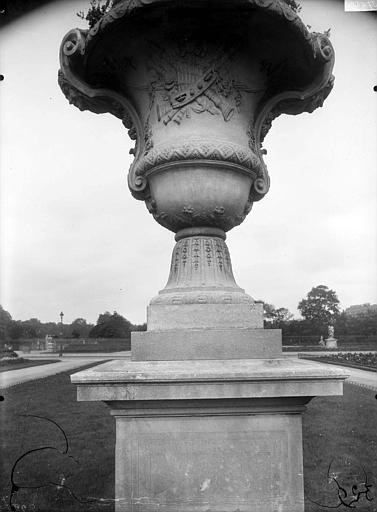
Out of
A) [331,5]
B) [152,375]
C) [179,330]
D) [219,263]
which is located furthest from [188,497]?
[331,5]

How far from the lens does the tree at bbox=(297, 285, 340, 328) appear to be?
21.8 meters

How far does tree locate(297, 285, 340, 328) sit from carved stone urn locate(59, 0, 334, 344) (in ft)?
58.5

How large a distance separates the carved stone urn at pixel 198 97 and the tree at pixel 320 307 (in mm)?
17821

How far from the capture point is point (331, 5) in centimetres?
405

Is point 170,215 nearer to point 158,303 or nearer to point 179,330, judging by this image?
point 158,303

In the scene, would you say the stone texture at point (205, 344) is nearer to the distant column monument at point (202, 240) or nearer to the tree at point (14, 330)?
the distant column monument at point (202, 240)

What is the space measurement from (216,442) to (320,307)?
22.8 meters

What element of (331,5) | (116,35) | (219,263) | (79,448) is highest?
(331,5)

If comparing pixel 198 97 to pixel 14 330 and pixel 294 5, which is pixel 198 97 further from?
pixel 14 330

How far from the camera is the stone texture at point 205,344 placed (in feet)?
9.98

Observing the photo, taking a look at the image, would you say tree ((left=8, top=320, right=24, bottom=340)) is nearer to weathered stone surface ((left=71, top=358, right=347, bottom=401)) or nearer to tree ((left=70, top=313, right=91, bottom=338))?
weathered stone surface ((left=71, top=358, right=347, bottom=401))

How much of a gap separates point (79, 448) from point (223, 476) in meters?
4.69

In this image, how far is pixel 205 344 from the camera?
3047 millimetres

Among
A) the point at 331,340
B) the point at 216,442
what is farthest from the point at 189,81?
the point at 331,340
